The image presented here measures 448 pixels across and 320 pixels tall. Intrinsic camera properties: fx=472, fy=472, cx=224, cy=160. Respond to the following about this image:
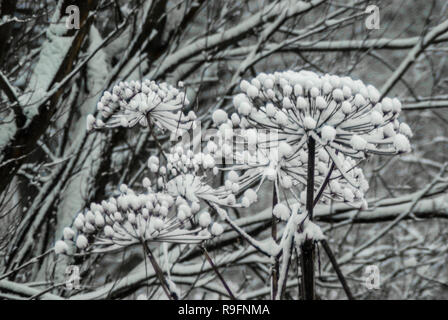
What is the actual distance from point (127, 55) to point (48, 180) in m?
1.09

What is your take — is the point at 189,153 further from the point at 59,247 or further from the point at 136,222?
the point at 59,247

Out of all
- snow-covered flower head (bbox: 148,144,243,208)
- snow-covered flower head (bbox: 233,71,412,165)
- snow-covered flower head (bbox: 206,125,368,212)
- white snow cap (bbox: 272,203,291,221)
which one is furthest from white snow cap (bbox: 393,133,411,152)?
snow-covered flower head (bbox: 148,144,243,208)

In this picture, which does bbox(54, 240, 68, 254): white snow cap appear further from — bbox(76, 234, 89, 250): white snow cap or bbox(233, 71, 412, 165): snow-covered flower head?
bbox(233, 71, 412, 165): snow-covered flower head

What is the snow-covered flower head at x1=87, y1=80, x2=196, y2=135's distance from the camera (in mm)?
1888

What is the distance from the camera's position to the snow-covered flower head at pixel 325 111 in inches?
53.0

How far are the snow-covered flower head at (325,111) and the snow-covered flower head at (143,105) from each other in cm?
49

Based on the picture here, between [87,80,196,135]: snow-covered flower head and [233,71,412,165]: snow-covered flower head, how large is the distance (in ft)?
1.60

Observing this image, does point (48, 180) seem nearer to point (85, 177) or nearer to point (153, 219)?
point (85, 177)

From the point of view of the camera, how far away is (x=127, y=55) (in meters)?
3.40

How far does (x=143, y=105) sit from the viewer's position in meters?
1.83

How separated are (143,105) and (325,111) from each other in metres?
0.74
